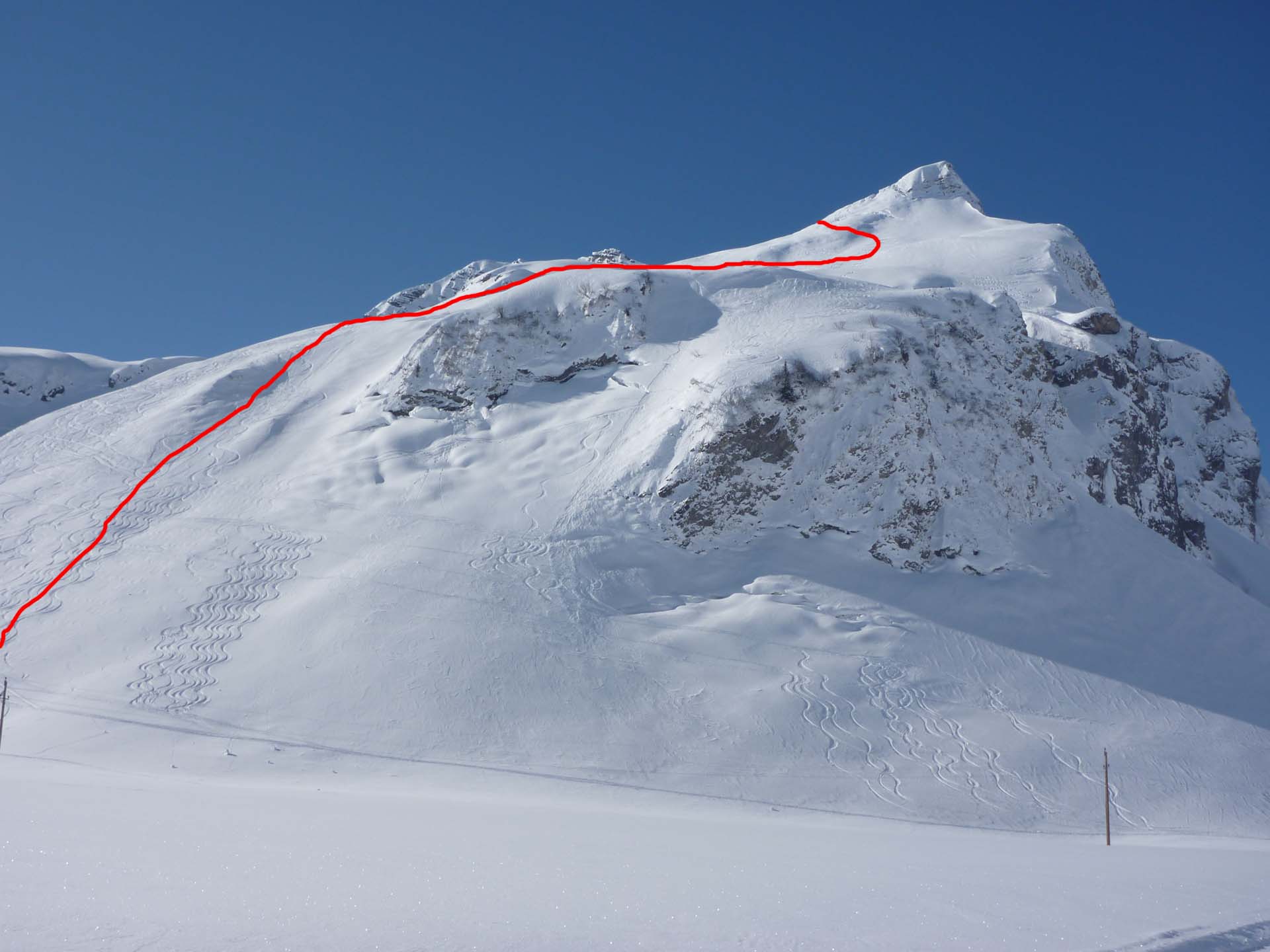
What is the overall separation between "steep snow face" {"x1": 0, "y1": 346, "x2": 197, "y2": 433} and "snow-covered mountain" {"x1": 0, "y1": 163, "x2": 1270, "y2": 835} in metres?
29.5

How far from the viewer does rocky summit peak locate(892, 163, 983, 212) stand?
198 ft

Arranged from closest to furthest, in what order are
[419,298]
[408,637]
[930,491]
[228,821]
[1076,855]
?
[228,821] < [1076,855] < [408,637] < [930,491] < [419,298]

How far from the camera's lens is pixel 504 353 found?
118ft

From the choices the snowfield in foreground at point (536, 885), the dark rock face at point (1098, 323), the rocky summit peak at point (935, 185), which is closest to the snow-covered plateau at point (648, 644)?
the snowfield in foreground at point (536, 885)

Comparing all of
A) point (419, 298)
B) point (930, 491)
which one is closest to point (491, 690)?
point (930, 491)

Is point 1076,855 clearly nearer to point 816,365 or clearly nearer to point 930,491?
point 930,491

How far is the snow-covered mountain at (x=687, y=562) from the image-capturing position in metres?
19.9

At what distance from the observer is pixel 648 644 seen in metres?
23.1

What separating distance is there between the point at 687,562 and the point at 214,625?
40.4 feet

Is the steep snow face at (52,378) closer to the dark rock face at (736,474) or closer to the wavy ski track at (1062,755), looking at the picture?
the dark rock face at (736,474)

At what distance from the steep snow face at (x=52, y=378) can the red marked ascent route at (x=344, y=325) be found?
28.7 meters

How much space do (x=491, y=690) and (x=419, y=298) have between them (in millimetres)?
50661

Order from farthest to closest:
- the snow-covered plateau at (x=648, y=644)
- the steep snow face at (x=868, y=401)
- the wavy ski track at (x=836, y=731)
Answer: the steep snow face at (x=868, y=401) → the wavy ski track at (x=836, y=731) → the snow-covered plateau at (x=648, y=644)

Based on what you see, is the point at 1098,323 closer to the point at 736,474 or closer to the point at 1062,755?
the point at 736,474
